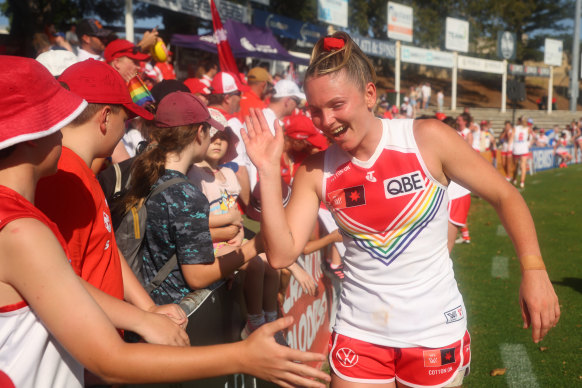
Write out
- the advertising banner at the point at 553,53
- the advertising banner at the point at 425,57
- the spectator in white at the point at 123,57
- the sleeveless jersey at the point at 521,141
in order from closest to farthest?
the spectator in white at the point at 123,57 → the sleeveless jersey at the point at 521,141 → the advertising banner at the point at 425,57 → the advertising banner at the point at 553,53

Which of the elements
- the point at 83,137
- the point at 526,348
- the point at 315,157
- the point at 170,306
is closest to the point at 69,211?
the point at 83,137

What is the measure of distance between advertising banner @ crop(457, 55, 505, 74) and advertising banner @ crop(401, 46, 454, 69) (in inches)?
80.8

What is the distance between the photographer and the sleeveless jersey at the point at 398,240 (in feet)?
8.20

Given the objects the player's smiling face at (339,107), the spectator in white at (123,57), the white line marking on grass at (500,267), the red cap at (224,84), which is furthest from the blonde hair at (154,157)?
the white line marking on grass at (500,267)

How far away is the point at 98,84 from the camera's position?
93.5 inches

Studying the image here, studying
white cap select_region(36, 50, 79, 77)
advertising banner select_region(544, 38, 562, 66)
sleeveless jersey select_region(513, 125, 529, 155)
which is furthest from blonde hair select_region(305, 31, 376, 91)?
advertising banner select_region(544, 38, 562, 66)

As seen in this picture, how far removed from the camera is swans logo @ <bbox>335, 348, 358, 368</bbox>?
257 cm


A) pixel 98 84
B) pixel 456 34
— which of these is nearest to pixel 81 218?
pixel 98 84

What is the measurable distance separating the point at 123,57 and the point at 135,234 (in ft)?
10.3

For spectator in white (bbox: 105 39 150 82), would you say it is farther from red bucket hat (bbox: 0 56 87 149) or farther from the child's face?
red bucket hat (bbox: 0 56 87 149)

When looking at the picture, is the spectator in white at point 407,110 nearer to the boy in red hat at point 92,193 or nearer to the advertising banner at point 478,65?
the advertising banner at point 478,65

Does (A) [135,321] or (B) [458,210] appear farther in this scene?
(B) [458,210]

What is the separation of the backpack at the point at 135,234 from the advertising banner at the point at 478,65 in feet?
138

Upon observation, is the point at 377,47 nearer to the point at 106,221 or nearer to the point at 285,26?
the point at 285,26
